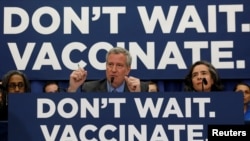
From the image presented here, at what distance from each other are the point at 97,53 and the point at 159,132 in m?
2.10

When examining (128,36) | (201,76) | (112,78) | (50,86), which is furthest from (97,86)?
(128,36)

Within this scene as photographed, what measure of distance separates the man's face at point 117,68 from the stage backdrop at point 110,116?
102cm

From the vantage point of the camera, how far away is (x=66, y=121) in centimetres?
142

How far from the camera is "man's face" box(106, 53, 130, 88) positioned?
2.49 metres

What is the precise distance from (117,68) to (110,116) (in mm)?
1163

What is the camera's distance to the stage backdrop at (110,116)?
138 centimetres

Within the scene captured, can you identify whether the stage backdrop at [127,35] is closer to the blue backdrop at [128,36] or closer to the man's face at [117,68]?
the blue backdrop at [128,36]

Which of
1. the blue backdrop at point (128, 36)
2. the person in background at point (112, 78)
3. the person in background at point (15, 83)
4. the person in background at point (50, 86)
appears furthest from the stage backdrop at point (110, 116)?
the blue backdrop at point (128, 36)

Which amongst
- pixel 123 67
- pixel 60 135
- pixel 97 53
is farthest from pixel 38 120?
pixel 97 53

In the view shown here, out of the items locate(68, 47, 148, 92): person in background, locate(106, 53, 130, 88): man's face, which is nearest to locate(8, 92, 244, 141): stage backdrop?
locate(68, 47, 148, 92): person in background

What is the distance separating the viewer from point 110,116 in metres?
1.41

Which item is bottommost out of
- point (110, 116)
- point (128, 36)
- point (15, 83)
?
point (110, 116)

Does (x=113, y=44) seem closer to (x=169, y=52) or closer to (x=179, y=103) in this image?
(x=169, y=52)

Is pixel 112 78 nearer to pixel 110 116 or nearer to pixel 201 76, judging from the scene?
pixel 201 76
